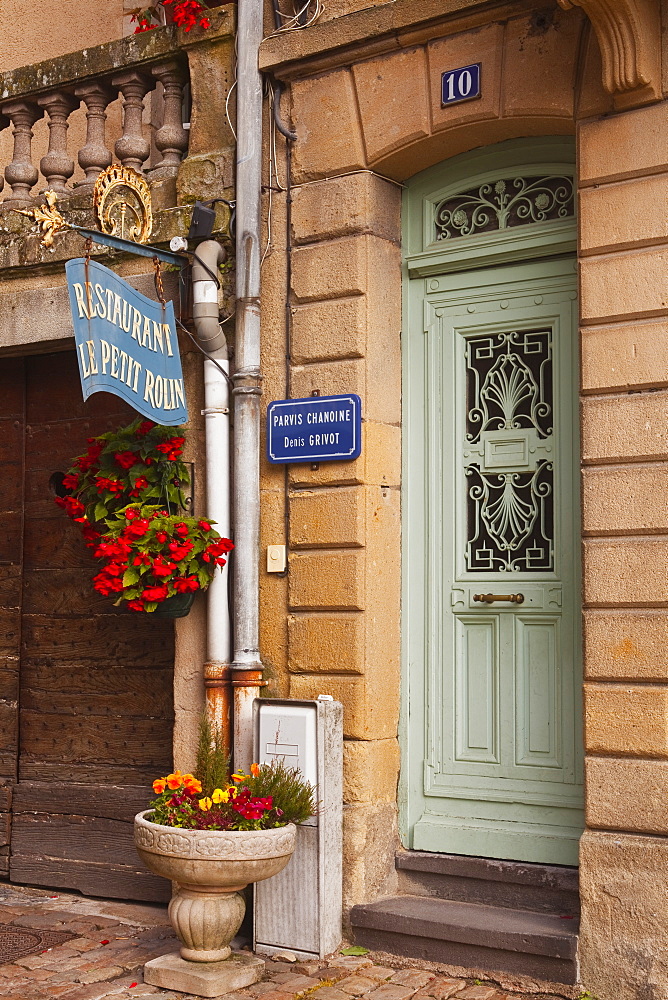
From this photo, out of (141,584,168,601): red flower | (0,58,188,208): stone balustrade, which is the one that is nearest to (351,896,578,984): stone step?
(141,584,168,601): red flower

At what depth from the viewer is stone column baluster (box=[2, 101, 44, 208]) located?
22.2 ft

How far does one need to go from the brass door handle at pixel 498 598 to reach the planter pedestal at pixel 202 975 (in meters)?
1.83

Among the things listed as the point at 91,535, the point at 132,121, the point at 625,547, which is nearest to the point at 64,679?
the point at 91,535

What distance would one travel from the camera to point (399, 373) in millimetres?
5832

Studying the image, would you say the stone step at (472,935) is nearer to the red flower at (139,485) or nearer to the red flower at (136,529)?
the red flower at (136,529)

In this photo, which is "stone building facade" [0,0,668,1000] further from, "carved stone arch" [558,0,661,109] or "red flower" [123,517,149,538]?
"red flower" [123,517,149,538]

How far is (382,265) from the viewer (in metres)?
5.75

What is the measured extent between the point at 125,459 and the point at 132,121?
1881 millimetres

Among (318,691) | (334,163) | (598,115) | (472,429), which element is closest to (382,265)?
(334,163)

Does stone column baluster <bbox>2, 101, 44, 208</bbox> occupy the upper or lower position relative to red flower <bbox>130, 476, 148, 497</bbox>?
upper

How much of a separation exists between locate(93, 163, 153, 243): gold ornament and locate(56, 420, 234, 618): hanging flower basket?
100 centimetres

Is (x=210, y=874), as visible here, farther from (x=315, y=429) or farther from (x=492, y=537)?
(x=315, y=429)

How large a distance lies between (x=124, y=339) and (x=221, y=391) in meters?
0.70

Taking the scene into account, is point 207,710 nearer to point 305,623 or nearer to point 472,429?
point 305,623
